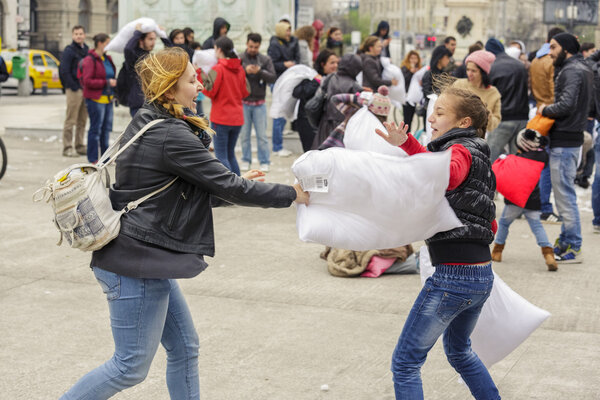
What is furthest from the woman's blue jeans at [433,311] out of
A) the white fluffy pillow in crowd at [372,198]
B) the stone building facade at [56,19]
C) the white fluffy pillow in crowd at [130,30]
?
the stone building facade at [56,19]

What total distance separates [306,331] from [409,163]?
2438 millimetres

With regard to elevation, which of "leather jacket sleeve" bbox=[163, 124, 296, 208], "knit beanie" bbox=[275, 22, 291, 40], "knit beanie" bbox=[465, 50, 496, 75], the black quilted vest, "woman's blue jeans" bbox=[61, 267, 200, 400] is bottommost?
"woman's blue jeans" bbox=[61, 267, 200, 400]

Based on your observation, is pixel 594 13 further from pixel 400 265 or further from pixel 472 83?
pixel 400 265

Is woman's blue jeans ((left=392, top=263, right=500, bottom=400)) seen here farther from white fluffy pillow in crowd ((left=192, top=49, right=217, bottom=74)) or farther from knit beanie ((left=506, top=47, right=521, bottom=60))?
knit beanie ((left=506, top=47, right=521, bottom=60))

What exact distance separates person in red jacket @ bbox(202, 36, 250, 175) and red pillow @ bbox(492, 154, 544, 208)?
→ 421 cm

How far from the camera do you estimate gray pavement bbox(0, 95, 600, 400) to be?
494 centimetres

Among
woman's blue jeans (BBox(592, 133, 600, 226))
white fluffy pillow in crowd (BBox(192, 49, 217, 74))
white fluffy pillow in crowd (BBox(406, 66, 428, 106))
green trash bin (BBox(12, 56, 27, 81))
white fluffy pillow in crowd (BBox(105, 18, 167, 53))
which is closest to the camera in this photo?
woman's blue jeans (BBox(592, 133, 600, 226))

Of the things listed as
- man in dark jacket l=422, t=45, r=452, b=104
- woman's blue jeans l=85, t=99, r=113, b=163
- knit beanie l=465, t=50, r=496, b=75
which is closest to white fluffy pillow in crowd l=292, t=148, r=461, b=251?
knit beanie l=465, t=50, r=496, b=75

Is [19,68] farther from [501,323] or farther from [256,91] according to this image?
[501,323]

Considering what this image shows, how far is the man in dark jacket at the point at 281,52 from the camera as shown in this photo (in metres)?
14.4

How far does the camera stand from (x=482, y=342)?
4.41m

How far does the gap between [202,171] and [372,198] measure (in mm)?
693

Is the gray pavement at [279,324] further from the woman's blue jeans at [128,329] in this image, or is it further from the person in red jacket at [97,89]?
the person in red jacket at [97,89]

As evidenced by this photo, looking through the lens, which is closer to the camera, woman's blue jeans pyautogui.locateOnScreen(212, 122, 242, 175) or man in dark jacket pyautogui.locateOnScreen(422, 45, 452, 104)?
woman's blue jeans pyautogui.locateOnScreen(212, 122, 242, 175)
